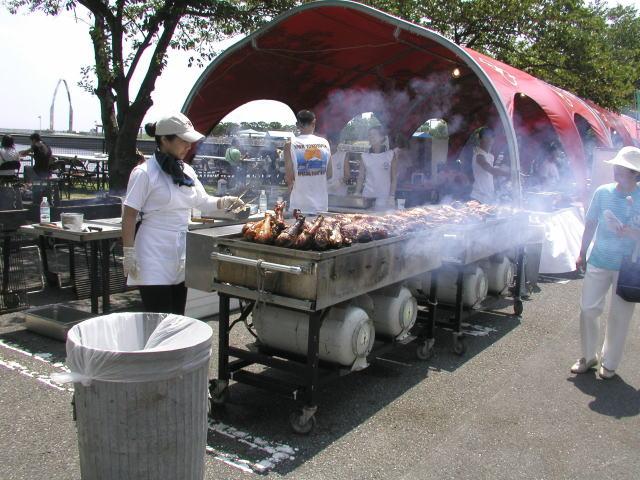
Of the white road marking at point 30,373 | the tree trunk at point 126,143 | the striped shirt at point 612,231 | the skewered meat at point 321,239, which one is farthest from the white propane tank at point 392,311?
the tree trunk at point 126,143

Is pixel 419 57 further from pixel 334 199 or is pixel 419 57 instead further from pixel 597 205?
pixel 597 205

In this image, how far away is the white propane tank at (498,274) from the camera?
21.7 ft

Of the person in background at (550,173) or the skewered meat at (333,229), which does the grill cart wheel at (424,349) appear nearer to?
the skewered meat at (333,229)

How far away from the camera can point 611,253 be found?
493cm

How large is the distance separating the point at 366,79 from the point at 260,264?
8.95 metres

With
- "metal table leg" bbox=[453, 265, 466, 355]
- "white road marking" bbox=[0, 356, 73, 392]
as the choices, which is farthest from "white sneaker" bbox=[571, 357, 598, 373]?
"white road marking" bbox=[0, 356, 73, 392]

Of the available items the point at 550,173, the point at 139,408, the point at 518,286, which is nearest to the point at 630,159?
the point at 518,286

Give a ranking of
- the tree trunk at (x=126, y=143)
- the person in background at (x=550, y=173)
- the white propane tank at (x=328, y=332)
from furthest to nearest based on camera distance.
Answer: the person in background at (x=550, y=173) < the tree trunk at (x=126, y=143) < the white propane tank at (x=328, y=332)

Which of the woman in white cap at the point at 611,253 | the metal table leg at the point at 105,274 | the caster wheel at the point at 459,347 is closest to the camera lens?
the woman in white cap at the point at 611,253

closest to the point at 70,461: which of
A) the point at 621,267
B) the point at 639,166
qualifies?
the point at 621,267

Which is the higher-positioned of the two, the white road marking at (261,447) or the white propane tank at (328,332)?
the white propane tank at (328,332)

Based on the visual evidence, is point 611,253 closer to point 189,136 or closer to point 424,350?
point 424,350

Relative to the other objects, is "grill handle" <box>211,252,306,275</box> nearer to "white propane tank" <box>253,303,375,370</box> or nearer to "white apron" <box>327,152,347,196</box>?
"white propane tank" <box>253,303,375,370</box>

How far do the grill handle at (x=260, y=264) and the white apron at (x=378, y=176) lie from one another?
4031 millimetres
